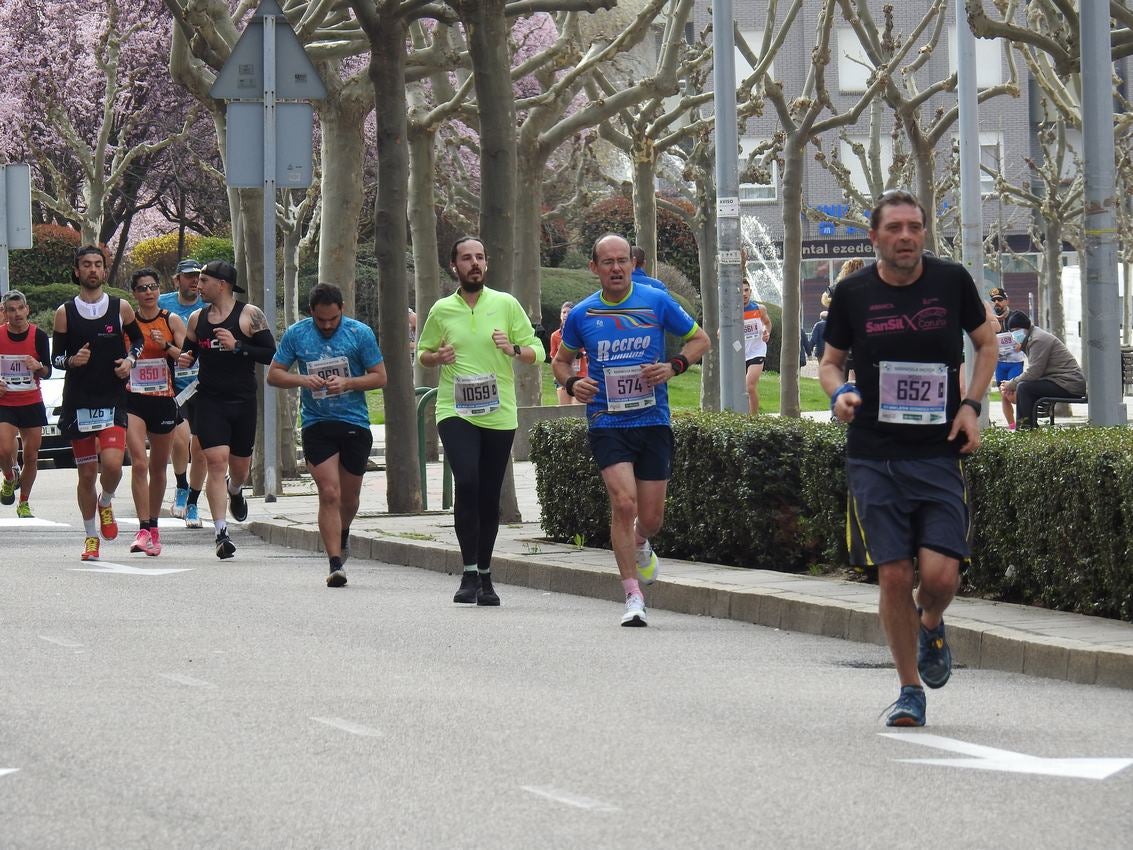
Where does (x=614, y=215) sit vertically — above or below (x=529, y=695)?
above

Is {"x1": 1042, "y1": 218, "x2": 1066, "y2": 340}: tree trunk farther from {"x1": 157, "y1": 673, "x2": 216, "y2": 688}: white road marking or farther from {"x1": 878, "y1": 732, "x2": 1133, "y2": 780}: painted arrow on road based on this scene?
{"x1": 878, "y1": 732, "x2": 1133, "y2": 780}: painted arrow on road

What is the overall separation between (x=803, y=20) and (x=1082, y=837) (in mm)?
64380

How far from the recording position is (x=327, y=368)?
40.4 ft

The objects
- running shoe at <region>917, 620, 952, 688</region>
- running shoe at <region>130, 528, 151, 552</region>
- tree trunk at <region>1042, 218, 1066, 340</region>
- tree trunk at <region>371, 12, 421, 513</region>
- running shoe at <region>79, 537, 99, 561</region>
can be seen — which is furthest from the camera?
tree trunk at <region>1042, 218, 1066, 340</region>

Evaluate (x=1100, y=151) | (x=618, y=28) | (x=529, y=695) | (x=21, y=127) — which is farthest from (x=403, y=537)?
(x=21, y=127)

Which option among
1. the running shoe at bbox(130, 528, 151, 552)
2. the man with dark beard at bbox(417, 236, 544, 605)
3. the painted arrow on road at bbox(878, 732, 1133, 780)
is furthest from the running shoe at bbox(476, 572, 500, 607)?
the painted arrow on road at bbox(878, 732, 1133, 780)

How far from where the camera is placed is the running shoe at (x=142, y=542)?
1395 centimetres

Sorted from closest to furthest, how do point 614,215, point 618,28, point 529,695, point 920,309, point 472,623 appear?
point 920,309 < point 529,695 < point 472,623 < point 618,28 < point 614,215

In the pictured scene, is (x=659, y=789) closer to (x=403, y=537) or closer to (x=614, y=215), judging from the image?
(x=403, y=537)

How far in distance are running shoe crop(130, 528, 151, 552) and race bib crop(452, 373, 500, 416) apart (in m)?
3.53

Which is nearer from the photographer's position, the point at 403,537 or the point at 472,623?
the point at 472,623

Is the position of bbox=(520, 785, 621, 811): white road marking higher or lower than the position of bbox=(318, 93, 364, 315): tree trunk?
lower

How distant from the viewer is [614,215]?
5838cm

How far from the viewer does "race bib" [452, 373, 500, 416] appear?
443 inches
